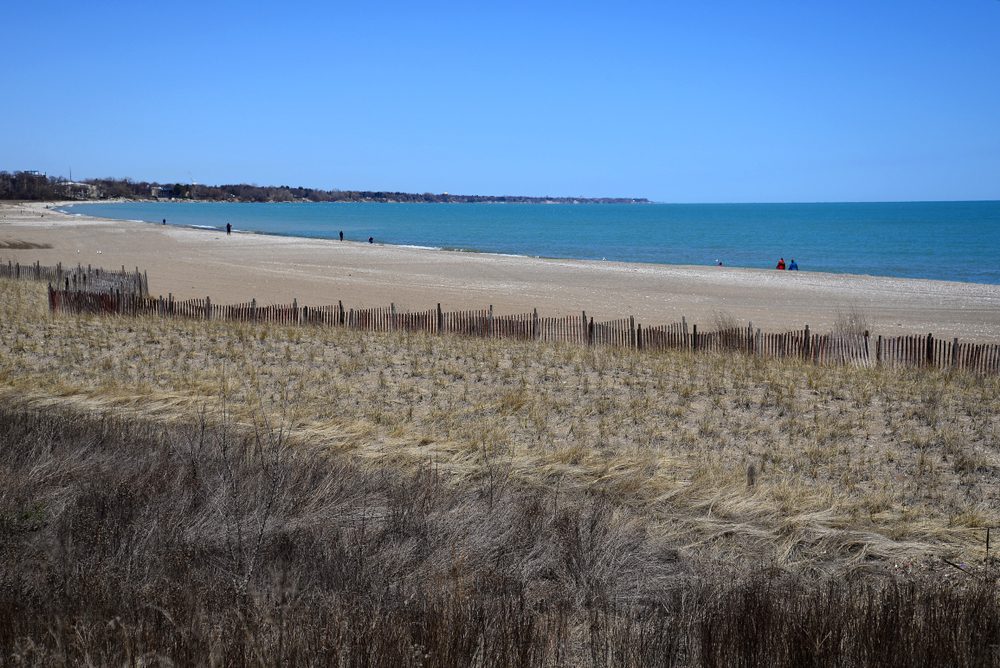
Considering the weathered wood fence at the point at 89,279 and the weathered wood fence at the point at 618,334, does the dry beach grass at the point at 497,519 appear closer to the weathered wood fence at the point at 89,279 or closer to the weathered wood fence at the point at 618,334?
the weathered wood fence at the point at 618,334

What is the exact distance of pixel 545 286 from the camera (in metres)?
40.7

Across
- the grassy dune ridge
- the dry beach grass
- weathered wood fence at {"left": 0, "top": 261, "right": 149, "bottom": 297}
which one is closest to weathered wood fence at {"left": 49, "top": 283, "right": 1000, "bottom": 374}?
the grassy dune ridge

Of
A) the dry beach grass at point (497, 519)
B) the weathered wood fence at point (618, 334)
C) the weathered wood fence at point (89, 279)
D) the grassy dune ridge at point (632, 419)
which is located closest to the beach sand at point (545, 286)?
the weathered wood fence at point (89, 279)

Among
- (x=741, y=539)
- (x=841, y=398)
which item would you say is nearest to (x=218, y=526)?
(x=741, y=539)

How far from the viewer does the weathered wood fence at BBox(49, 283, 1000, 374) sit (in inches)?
594

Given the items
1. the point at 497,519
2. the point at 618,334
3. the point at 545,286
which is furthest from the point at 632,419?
the point at 545,286

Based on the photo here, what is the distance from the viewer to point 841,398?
1262 centimetres

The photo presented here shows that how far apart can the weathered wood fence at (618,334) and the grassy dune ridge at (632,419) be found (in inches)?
34.3

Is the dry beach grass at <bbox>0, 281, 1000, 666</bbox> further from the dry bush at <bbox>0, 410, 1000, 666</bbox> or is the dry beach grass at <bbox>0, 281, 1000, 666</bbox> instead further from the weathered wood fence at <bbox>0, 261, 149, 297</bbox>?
the weathered wood fence at <bbox>0, 261, 149, 297</bbox>

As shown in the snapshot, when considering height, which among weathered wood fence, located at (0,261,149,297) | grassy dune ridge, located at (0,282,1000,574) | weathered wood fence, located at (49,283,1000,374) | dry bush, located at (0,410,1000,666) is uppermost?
weathered wood fence, located at (0,261,149,297)

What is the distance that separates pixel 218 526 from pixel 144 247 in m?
60.9

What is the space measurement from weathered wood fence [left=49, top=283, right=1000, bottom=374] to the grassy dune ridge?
87 cm

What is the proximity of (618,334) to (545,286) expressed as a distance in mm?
22972

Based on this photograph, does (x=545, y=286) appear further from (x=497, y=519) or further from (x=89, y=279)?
(x=497, y=519)
